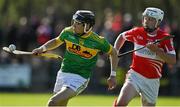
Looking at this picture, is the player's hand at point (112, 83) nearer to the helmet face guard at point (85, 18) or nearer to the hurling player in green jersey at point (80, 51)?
the hurling player in green jersey at point (80, 51)

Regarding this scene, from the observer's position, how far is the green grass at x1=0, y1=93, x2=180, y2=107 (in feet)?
71.7

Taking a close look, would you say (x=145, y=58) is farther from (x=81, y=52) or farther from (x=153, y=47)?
(x=81, y=52)

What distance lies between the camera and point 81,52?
1423 cm

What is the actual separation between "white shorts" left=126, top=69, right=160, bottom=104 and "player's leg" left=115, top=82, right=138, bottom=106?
104mm

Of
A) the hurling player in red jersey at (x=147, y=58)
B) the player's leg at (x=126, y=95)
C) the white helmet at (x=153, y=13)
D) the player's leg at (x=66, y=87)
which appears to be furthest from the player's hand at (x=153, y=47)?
the player's leg at (x=66, y=87)

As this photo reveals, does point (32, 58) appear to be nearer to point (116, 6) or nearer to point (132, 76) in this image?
point (116, 6)

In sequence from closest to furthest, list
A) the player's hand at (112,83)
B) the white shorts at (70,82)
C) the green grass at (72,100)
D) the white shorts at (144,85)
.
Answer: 1. the white shorts at (70,82)
2. the player's hand at (112,83)
3. the white shorts at (144,85)
4. the green grass at (72,100)

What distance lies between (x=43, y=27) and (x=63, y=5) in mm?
3819

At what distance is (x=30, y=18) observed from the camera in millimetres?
29109

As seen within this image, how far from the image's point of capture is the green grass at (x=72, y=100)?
71.7ft

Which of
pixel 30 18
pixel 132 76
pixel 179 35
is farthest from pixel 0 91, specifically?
pixel 132 76

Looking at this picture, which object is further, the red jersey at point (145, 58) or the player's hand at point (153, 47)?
the red jersey at point (145, 58)

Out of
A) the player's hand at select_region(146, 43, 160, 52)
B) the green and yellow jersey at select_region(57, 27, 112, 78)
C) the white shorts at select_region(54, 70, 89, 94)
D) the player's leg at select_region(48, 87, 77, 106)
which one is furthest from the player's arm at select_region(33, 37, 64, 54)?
the player's hand at select_region(146, 43, 160, 52)

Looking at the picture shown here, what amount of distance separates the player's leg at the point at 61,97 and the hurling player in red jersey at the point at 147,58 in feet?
3.37
